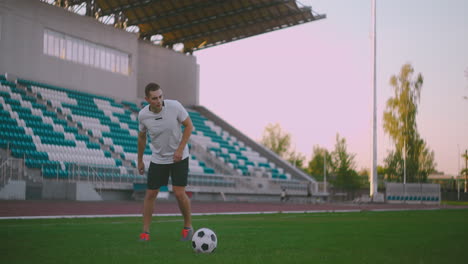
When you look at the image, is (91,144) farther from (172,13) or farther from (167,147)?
(167,147)

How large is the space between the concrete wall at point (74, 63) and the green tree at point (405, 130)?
1947cm

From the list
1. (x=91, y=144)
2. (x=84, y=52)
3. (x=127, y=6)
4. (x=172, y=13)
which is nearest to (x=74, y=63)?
(x=84, y=52)

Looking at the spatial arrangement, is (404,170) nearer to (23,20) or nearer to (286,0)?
(286,0)

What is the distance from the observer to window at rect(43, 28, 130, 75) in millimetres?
30984

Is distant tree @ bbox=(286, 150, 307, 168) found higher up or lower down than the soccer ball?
higher up

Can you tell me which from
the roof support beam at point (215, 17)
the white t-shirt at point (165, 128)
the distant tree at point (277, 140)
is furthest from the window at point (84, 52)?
the distant tree at point (277, 140)

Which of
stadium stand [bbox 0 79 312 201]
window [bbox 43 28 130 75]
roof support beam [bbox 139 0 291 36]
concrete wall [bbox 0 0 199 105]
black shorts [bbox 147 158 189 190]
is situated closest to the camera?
black shorts [bbox 147 158 189 190]

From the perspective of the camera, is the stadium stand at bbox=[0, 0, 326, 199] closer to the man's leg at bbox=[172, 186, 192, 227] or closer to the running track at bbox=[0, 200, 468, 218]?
the running track at bbox=[0, 200, 468, 218]

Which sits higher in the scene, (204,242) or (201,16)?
(201,16)

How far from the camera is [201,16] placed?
37.6 m

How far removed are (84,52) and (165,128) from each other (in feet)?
91.4

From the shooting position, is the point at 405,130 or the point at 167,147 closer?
the point at 167,147

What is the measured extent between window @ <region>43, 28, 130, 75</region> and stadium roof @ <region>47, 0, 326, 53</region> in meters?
2.46

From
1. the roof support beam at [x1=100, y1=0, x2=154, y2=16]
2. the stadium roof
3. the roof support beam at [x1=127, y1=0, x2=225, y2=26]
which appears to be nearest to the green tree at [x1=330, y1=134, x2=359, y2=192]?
the stadium roof
